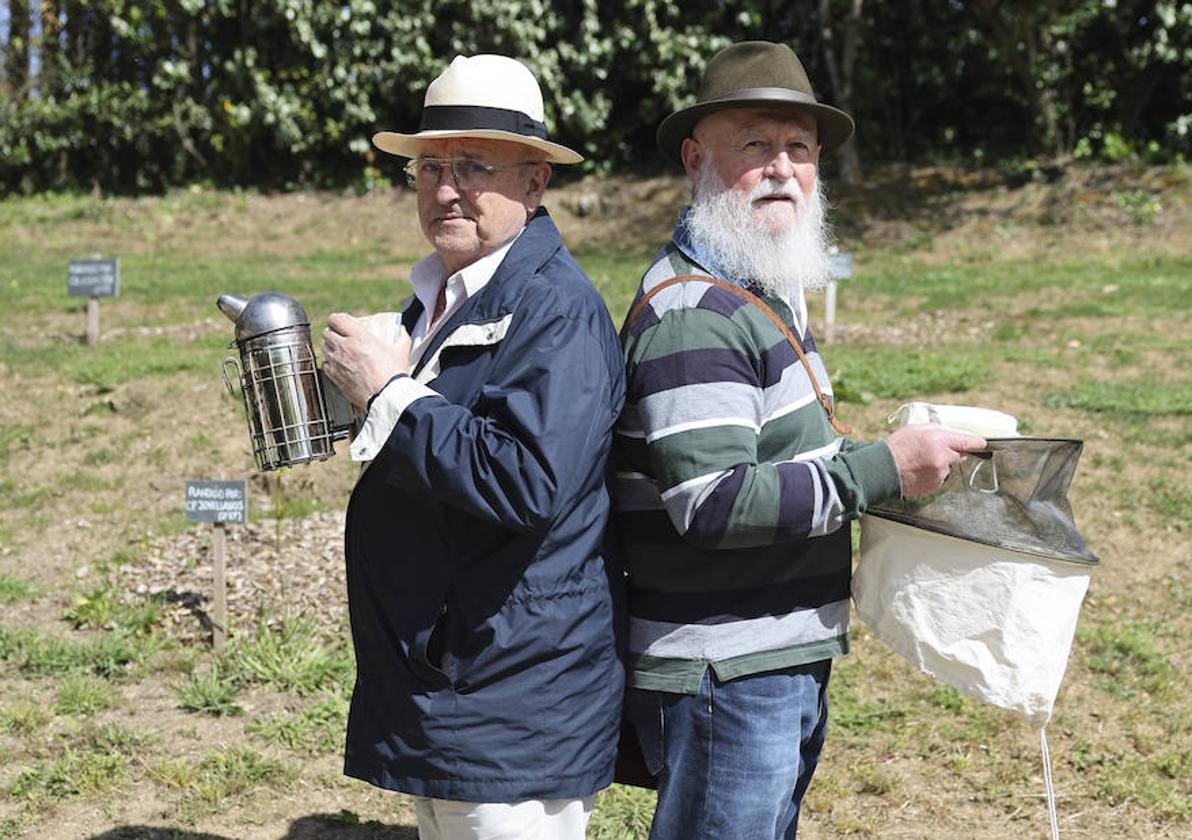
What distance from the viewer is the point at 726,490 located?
2.16 metres

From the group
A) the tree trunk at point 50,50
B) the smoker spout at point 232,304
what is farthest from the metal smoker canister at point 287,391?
the tree trunk at point 50,50

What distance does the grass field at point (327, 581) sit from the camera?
163 inches

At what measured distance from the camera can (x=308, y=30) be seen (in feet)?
58.2

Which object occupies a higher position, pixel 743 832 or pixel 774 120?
pixel 774 120

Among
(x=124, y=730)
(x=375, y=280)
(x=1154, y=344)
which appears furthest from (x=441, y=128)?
(x=375, y=280)

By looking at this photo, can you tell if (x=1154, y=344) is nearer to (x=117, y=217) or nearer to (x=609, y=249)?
(x=609, y=249)

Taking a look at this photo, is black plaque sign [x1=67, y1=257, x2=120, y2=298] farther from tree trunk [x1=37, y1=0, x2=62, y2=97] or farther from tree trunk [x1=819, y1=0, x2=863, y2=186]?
tree trunk [x1=37, y1=0, x2=62, y2=97]

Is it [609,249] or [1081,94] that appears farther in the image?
[1081,94]

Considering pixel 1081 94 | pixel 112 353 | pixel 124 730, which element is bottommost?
pixel 124 730

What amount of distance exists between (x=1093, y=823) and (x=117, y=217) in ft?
52.5

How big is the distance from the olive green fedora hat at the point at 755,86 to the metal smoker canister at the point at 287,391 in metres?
0.89

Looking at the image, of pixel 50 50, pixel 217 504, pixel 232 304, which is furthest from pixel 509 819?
pixel 50 50

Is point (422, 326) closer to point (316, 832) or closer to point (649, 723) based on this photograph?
point (649, 723)

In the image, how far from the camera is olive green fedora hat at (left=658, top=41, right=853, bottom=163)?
2.40 metres
